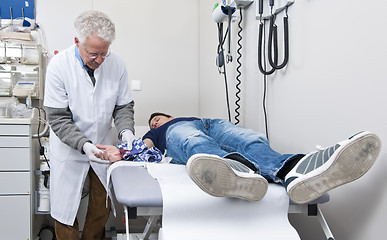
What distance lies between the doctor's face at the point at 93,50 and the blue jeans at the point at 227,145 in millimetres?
496

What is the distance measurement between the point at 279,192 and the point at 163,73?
219 centimetres

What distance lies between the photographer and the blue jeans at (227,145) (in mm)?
1223

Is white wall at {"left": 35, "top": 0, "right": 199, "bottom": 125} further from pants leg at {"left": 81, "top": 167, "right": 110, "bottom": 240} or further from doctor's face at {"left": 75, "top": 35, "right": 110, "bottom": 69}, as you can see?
doctor's face at {"left": 75, "top": 35, "right": 110, "bottom": 69}

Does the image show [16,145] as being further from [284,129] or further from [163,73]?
[284,129]

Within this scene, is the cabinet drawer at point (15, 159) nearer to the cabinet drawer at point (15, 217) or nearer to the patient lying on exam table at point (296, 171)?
the cabinet drawer at point (15, 217)

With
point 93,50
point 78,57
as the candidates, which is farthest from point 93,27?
Result: point 78,57

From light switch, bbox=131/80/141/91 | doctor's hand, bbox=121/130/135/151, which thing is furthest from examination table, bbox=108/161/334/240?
light switch, bbox=131/80/141/91

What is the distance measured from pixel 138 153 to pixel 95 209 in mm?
561

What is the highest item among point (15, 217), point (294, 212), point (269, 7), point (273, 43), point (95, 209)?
point (269, 7)

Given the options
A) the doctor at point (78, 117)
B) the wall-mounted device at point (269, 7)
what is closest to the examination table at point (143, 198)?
the doctor at point (78, 117)

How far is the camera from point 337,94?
1.37m

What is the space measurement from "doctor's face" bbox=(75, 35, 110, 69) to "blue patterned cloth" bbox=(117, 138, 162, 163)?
424mm

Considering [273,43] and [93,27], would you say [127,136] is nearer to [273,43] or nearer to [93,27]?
[93,27]

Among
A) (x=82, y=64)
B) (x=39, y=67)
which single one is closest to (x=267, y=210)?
(x=82, y=64)
